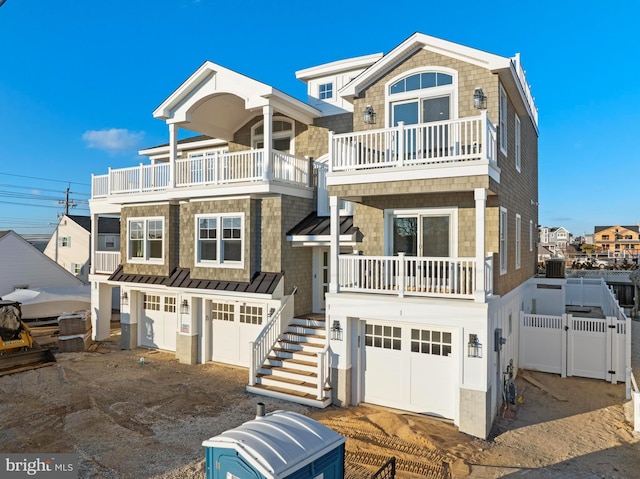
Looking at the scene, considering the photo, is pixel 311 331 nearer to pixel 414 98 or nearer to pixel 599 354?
pixel 414 98

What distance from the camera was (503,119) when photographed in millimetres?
10977

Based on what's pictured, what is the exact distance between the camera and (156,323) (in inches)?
655

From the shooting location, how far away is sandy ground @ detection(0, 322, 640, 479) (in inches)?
294

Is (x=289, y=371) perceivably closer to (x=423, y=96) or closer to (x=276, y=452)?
(x=276, y=452)

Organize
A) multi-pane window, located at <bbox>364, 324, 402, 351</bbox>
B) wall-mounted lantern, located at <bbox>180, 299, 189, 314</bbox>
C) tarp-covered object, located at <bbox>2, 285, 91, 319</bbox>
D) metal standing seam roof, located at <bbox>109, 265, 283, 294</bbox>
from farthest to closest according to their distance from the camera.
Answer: tarp-covered object, located at <bbox>2, 285, 91, 319</bbox> → wall-mounted lantern, located at <bbox>180, 299, 189, 314</bbox> → metal standing seam roof, located at <bbox>109, 265, 283, 294</bbox> → multi-pane window, located at <bbox>364, 324, 402, 351</bbox>

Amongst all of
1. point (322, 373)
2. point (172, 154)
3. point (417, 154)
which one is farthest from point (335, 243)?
point (172, 154)

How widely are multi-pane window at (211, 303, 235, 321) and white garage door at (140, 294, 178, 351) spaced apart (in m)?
2.00

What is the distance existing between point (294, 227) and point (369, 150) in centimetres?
377

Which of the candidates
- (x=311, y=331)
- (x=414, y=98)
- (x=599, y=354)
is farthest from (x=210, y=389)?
(x=599, y=354)

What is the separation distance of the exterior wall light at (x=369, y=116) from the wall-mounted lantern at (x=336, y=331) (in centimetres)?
554

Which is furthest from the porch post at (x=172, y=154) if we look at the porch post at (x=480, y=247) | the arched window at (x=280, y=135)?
the porch post at (x=480, y=247)

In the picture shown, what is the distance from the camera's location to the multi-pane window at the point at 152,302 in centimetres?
1662

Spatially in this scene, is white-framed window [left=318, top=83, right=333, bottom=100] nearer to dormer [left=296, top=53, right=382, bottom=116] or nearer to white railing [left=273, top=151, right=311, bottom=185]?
dormer [left=296, top=53, right=382, bottom=116]

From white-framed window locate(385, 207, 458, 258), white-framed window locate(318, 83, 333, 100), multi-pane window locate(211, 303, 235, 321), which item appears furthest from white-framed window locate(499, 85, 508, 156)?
multi-pane window locate(211, 303, 235, 321)
